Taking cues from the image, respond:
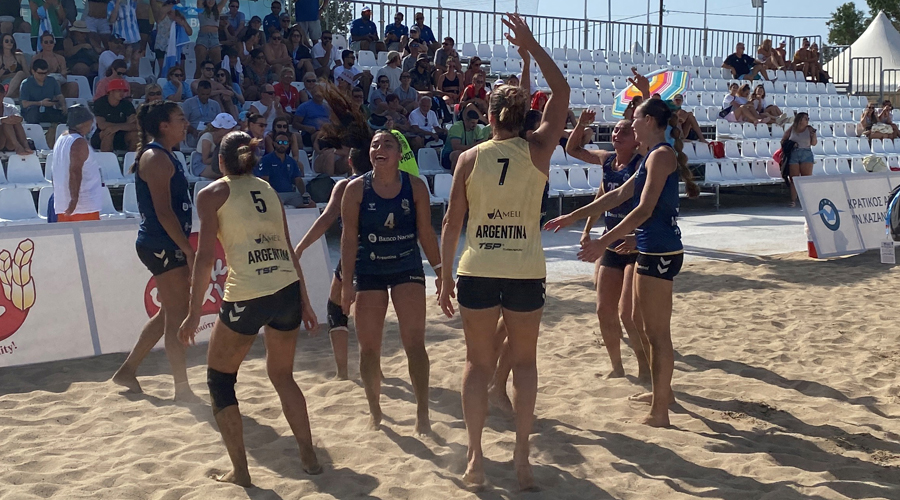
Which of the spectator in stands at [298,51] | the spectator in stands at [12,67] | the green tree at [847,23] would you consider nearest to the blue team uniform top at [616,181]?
the spectator in stands at [12,67]

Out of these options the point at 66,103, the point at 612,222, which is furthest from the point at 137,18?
the point at 612,222

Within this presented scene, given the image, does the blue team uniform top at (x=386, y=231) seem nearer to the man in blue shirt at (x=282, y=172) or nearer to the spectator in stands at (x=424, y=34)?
the man in blue shirt at (x=282, y=172)

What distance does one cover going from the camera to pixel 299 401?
404 centimetres

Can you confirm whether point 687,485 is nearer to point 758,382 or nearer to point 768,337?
point 758,382

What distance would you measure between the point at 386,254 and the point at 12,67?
896 centimetres

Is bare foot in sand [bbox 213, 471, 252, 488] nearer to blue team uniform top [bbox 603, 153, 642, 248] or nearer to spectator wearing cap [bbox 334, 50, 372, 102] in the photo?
blue team uniform top [bbox 603, 153, 642, 248]

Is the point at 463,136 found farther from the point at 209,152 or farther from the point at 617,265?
the point at 617,265

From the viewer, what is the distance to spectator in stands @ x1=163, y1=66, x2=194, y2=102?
37.9 ft

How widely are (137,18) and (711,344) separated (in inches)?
400

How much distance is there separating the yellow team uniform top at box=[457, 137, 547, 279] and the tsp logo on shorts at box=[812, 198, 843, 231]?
789 cm

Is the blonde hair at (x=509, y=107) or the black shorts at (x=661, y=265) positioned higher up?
the blonde hair at (x=509, y=107)

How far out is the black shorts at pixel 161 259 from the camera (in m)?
4.96

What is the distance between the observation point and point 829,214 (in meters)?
10.6

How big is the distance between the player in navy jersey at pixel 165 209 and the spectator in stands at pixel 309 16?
10543mm
